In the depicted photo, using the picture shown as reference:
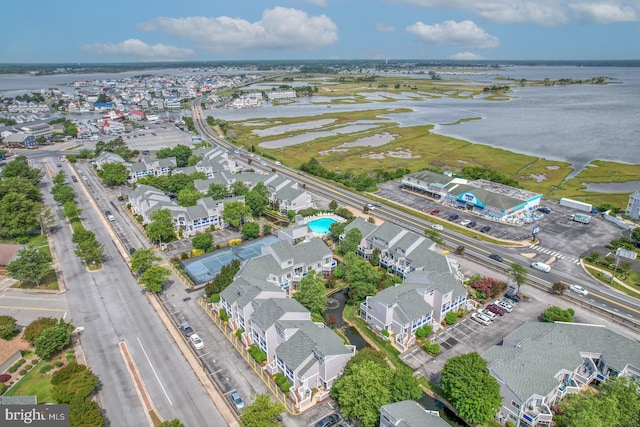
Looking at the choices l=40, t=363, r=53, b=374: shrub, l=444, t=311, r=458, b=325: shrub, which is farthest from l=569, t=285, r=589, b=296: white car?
l=40, t=363, r=53, b=374: shrub

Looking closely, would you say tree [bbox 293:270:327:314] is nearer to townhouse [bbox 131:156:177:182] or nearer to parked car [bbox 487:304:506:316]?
parked car [bbox 487:304:506:316]

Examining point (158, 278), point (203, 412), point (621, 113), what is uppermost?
point (621, 113)

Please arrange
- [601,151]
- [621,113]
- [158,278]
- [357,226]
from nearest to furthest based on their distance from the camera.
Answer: [158,278]
[357,226]
[601,151]
[621,113]

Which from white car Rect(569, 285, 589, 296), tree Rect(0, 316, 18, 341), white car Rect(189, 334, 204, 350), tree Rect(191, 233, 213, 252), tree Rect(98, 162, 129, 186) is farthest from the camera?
tree Rect(98, 162, 129, 186)

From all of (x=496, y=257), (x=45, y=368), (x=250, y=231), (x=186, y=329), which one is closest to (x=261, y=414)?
(x=186, y=329)

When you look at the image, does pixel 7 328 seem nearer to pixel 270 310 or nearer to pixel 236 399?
pixel 236 399

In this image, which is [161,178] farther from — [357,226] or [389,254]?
[389,254]

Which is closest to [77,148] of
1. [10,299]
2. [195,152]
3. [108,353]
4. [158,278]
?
[195,152]
